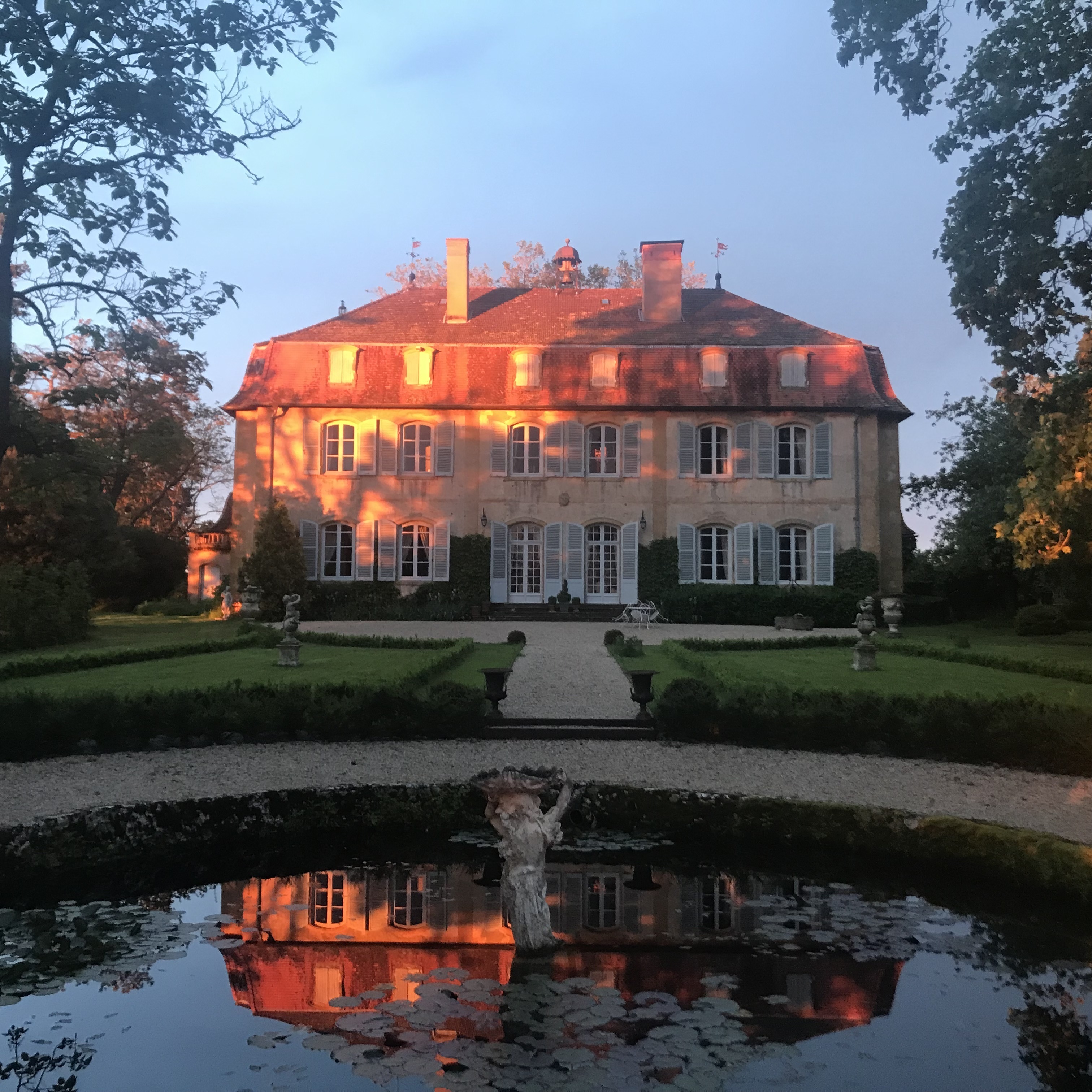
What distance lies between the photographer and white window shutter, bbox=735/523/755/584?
2480 cm

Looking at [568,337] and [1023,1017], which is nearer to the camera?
[1023,1017]

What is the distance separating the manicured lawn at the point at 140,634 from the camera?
1539cm

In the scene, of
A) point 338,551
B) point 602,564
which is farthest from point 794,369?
point 338,551

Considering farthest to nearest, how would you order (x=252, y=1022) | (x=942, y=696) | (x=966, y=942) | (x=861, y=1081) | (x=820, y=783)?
(x=942, y=696) < (x=820, y=783) < (x=966, y=942) < (x=252, y=1022) < (x=861, y=1081)

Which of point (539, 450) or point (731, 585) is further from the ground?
point (539, 450)

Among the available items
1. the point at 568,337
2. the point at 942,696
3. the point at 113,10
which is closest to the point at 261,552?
the point at 568,337

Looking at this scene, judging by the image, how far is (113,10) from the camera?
35.4ft

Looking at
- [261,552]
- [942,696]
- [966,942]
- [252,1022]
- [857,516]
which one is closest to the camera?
[252,1022]

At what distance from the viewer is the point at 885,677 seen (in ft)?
40.4

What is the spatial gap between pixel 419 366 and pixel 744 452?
9145mm

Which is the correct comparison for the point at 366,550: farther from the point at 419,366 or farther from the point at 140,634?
the point at 140,634

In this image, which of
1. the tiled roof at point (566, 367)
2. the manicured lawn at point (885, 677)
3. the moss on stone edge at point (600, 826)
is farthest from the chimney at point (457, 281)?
the moss on stone edge at point (600, 826)

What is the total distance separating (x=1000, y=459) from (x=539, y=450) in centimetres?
1366

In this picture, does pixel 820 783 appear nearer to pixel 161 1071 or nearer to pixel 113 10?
pixel 161 1071
